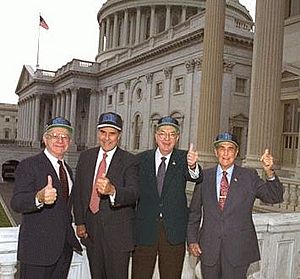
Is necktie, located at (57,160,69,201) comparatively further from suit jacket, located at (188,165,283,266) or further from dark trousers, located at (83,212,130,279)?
suit jacket, located at (188,165,283,266)

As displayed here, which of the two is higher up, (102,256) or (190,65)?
(190,65)

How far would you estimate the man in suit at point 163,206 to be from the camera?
4352 mm

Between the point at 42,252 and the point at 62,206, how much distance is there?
0.42m

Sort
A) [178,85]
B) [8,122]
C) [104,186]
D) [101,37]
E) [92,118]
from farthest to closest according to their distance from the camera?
[8,122] < [101,37] < [92,118] < [178,85] < [104,186]

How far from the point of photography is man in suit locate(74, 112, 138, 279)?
406 cm

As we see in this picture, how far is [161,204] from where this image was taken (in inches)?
171

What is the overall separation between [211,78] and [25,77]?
235ft

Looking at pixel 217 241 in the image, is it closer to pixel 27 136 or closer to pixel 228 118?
pixel 228 118

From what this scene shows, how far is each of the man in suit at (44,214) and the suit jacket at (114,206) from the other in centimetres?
17

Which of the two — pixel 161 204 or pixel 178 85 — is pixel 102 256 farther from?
pixel 178 85

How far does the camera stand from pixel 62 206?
153 inches

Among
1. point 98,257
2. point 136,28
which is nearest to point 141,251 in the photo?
point 98,257

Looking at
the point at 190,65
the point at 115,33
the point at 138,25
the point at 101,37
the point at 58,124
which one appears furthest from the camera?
the point at 101,37

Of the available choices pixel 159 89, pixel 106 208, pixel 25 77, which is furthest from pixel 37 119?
pixel 106 208
